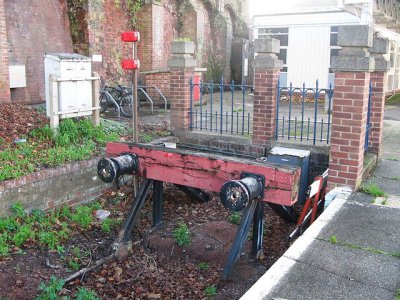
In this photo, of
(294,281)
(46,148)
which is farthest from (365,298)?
(46,148)

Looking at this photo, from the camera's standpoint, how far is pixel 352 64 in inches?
210

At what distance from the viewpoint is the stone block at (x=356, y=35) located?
522cm

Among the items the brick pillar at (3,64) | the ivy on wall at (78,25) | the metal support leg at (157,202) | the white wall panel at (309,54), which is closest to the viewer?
the metal support leg at (157,202)

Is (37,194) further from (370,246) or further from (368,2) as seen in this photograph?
(368,2)

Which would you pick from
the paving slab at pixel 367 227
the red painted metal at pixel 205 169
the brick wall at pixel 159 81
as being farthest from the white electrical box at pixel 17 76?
the paving slab at pixel 367 227

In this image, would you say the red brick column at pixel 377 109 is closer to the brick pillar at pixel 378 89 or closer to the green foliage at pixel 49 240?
the brick pillar at pixel 378 89

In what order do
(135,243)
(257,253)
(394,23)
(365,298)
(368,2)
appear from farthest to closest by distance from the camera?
(394,23) → (368,2) → (135,243) → (257,253) → (365,298)

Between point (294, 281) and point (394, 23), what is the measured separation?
16244mm

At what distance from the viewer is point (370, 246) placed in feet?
13.3

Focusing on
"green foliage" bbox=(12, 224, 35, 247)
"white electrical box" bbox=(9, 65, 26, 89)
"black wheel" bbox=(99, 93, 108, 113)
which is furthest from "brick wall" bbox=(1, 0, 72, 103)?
"green foliage" bbox=(12, 224, 35, 247)

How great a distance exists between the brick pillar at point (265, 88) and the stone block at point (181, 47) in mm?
1331

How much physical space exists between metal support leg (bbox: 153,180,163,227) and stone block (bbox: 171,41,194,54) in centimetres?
312

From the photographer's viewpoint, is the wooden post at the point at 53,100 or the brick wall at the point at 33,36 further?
the brick wall at the point at 33,36

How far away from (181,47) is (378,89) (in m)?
3.36
